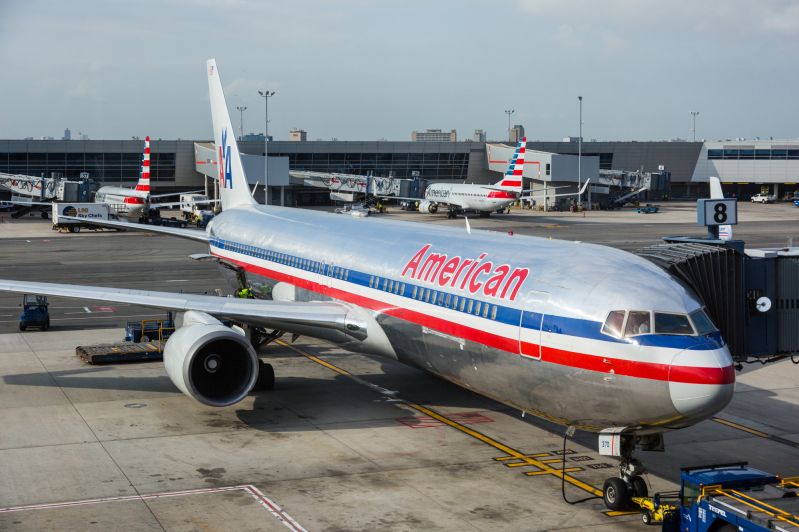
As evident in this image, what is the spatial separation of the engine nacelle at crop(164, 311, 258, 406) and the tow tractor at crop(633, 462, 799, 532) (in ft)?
32.4

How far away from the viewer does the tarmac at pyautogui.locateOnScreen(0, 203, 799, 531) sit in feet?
55.3

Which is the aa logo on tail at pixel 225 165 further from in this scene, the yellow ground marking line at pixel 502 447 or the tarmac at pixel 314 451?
the yellow ground marking line at pixel 502 447

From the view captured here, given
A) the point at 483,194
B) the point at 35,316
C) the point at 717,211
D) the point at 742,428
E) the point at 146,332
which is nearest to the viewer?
the point at 717,211

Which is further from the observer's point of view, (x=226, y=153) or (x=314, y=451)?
(x=226, y=153)

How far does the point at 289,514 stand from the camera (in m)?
16.8

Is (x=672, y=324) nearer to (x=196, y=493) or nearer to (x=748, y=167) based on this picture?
(x=196, y=493)

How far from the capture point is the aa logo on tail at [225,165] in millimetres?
38562

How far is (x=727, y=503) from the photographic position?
47.3 feet

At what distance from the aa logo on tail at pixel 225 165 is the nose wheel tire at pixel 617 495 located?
25.4 m

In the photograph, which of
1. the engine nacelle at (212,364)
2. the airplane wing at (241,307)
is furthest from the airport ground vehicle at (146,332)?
the engine nacelle at (212,364)

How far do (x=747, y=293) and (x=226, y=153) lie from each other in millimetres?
24344

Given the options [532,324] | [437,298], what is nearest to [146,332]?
[437,298]

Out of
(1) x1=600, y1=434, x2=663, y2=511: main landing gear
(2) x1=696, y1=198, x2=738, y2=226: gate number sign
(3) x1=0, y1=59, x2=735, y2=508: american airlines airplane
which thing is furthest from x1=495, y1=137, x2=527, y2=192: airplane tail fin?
(1) x1=600, y1=434, x2=663, y2=511: main landing gear

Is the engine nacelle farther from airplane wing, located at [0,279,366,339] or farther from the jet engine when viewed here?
the jet engine
